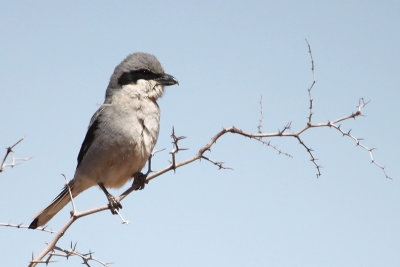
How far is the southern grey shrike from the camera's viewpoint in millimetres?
4656

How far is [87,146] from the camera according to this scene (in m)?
5.19

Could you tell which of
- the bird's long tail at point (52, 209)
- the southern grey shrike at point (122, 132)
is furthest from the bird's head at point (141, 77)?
the bird's long tail at point (52, 209)

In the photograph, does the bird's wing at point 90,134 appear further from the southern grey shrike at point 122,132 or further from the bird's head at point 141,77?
the bird's head at point 141,77

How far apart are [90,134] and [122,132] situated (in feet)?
2.14

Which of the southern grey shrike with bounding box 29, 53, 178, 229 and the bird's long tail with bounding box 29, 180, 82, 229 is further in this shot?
the bird's long tail with bounding box 29, 180, 82, 229

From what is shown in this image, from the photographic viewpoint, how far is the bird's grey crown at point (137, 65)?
201 inches

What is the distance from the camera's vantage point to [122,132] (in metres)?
4.65

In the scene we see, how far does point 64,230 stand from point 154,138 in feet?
6.94

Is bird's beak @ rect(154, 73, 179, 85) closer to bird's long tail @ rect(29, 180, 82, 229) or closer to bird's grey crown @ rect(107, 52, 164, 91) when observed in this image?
bird's grey crown @ rect(107, 52, 164, 91)

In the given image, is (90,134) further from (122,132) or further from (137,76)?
(137,76)

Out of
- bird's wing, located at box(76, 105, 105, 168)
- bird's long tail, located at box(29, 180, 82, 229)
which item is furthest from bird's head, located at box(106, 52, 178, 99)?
bird's long tail, located at box(29, 180, 82, 229)

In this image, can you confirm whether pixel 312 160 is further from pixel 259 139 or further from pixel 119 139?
pixel 119 139

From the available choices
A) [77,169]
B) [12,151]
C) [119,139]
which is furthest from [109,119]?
[12,151]

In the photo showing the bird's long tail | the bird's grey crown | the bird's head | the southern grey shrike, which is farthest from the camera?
the bird's grey crown
